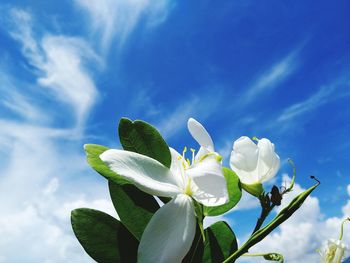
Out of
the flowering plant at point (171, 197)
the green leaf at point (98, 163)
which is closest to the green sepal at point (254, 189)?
the flowering plant at point (171, 197)

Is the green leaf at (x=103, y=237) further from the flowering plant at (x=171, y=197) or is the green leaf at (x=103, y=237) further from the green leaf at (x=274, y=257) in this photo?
the green leaf at (x=274, y=257)

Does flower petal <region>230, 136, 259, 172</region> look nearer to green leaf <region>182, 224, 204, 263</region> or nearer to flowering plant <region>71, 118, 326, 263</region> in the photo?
flowering plant <region>71, 118, 326, 263</region>

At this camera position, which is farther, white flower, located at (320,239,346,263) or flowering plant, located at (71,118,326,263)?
white flower, located at (320,239,346,263)

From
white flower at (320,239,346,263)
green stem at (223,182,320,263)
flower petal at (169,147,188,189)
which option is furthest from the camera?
white flower at (320,239,346,263)

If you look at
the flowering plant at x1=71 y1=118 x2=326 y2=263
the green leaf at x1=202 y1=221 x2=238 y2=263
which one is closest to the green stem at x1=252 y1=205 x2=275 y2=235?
the flowering plant at x1=71 y1=118 x2=326 y2=263

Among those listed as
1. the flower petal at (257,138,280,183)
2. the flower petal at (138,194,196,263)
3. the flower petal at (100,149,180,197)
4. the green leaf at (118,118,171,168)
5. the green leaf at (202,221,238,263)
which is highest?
the green leaf at (118,118,171,168)

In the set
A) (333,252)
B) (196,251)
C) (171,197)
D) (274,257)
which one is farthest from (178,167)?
(333,252)
